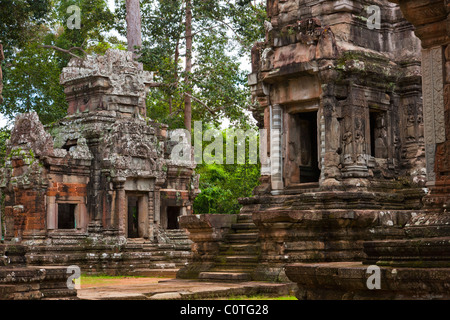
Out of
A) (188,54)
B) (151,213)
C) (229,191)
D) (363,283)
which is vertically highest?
(188,54)

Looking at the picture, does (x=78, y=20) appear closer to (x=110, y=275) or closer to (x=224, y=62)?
(x=224, y=62)

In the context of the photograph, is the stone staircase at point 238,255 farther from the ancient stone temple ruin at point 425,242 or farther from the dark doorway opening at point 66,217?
the dark doorway opening at point 66,217

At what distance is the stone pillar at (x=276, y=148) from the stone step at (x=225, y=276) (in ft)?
8.51

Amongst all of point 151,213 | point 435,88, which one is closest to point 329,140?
point 435,88

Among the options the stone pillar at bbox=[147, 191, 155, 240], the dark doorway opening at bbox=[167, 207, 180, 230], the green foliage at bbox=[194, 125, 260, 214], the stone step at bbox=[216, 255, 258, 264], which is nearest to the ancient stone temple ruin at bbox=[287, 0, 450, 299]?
the stone step at bbox=[216, 255, 258, 264]

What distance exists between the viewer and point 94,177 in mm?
19328

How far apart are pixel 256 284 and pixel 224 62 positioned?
1470 centimetres

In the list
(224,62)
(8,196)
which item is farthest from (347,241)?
(224,62)

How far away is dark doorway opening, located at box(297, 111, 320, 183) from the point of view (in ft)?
49.4

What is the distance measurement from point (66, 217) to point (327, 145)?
9726 millimetres

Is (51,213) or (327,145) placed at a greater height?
(327,145)

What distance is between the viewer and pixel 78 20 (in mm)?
30625

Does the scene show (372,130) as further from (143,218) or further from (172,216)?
(172,216)

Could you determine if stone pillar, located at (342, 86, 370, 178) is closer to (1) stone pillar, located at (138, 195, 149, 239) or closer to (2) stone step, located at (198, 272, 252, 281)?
(2) stone step, located at (198, 272, 252, 281)
